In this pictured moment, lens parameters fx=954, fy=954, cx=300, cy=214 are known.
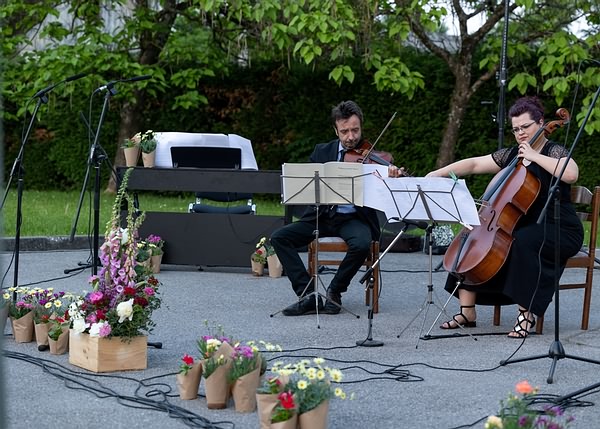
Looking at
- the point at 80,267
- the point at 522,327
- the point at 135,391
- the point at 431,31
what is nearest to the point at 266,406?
the point at 135,391

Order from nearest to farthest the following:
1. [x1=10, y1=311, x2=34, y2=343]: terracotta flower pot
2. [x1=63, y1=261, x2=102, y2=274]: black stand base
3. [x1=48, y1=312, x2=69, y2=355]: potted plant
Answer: [x1=48, y1=312, x2=69, y2=355]: potted plant
[x1=10, y1=311, x2=34, y2=343]: terracotta flower pot
[x1=63, y1=261, x2=102, y2=274]: black stand base

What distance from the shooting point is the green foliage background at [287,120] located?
43.4 feet

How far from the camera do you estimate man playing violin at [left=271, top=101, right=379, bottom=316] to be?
623 centimetres

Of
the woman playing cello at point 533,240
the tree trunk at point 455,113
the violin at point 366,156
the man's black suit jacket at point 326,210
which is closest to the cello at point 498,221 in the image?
the woman playing cello at point 533,240

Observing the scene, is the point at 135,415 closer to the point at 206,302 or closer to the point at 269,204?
the point at 206,302

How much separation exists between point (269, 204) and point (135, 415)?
9.92 m

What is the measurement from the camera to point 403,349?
16.9 feet

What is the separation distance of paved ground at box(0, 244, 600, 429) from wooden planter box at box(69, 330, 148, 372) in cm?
6

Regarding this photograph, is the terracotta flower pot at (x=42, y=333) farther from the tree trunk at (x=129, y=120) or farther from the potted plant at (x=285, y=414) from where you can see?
the tree trunk at (x=129, y=120)

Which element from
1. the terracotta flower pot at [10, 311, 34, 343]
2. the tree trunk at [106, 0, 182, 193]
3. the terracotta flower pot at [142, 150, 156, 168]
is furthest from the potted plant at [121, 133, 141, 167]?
the tree trunk at [106, 0, 182, 193]

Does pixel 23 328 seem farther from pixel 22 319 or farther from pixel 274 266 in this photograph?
pixel 274 266

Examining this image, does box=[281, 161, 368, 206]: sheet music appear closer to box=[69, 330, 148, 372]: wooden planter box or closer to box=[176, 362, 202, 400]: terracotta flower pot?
box=[69, 330, 148, 372]: wooden planter box

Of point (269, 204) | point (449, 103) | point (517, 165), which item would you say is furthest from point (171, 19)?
point (517, 165)

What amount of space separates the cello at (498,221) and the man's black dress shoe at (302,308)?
3.60 ft
